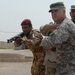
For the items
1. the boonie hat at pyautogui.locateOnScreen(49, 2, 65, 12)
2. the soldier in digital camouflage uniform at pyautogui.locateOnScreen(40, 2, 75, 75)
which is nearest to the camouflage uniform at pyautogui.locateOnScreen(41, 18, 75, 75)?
the soldier in digital camouflage uniform at pyautogui.locateOnScreen(40, 2, 75, 75)

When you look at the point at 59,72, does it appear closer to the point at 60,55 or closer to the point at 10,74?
the point at 60,55

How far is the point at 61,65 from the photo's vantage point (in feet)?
14.9

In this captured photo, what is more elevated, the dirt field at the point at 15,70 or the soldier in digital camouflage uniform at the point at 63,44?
the soldier in digital camouflage uniform at the point at 63,44

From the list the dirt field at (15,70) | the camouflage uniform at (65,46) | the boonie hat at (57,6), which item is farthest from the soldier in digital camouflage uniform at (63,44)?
the dirt field at (15,70)

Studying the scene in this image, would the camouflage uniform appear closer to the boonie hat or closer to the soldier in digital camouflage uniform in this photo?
the soldier in digital camouflage uniform

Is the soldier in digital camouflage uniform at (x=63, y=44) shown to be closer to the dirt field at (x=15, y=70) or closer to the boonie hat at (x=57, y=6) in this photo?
the boonie hat at (x=57, y=6)

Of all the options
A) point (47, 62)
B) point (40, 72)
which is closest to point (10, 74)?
point (40, 72)

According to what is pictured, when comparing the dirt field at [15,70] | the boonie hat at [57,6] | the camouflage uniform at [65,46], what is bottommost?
the dirt field at [15,70]

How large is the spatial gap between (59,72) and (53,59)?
40 centimetres

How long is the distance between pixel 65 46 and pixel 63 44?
38 millimetres

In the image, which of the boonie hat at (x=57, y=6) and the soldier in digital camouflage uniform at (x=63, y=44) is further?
the boonie hat at (x=57, y=6)

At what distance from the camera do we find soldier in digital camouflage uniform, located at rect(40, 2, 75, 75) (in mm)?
4391

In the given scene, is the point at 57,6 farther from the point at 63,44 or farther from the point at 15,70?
the point at 15,70

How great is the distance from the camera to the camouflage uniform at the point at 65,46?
443 centimetres
